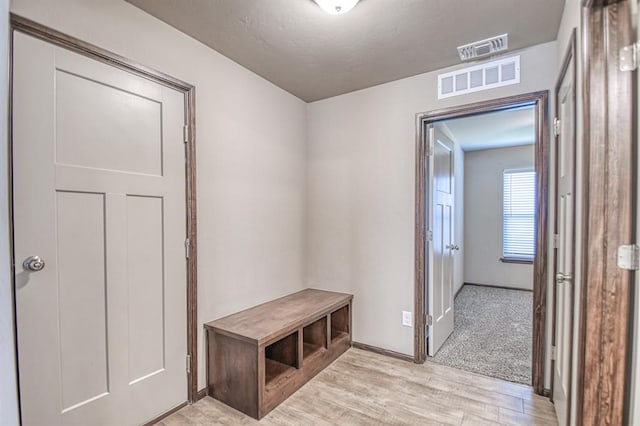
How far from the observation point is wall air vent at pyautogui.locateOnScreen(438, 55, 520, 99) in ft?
7.43

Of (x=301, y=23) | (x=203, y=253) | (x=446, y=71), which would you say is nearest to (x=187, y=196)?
(x=203, y=253)

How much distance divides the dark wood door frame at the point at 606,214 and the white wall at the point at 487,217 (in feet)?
15.0

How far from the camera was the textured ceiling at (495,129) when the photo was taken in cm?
367

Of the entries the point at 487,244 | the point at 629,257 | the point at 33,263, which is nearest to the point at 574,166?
the point at 629,257

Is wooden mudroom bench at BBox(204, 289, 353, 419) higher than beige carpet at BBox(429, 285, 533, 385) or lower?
higher

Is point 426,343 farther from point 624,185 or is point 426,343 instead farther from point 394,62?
point 394,62

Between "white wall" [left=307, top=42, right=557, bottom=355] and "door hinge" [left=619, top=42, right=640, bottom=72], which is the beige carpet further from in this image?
"door hinge" [left=619, top=42, right=640, bottom=72]

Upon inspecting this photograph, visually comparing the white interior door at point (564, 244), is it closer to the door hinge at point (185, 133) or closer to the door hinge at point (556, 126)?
the door hinge at point (556, 126)

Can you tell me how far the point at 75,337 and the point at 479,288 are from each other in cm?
551

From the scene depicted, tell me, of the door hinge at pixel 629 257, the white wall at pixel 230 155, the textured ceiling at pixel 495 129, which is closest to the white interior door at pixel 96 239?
the white wall at pixel 230 155

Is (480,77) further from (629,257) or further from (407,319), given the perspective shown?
(407,319)

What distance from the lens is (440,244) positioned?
2.94 meters

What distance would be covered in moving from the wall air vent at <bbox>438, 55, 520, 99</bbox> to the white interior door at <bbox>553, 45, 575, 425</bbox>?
407 mm

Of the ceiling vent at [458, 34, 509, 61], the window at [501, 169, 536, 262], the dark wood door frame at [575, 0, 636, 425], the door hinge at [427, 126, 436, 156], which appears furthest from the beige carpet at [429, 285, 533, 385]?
the ceiling vent at [458, 34, 509, 61]
